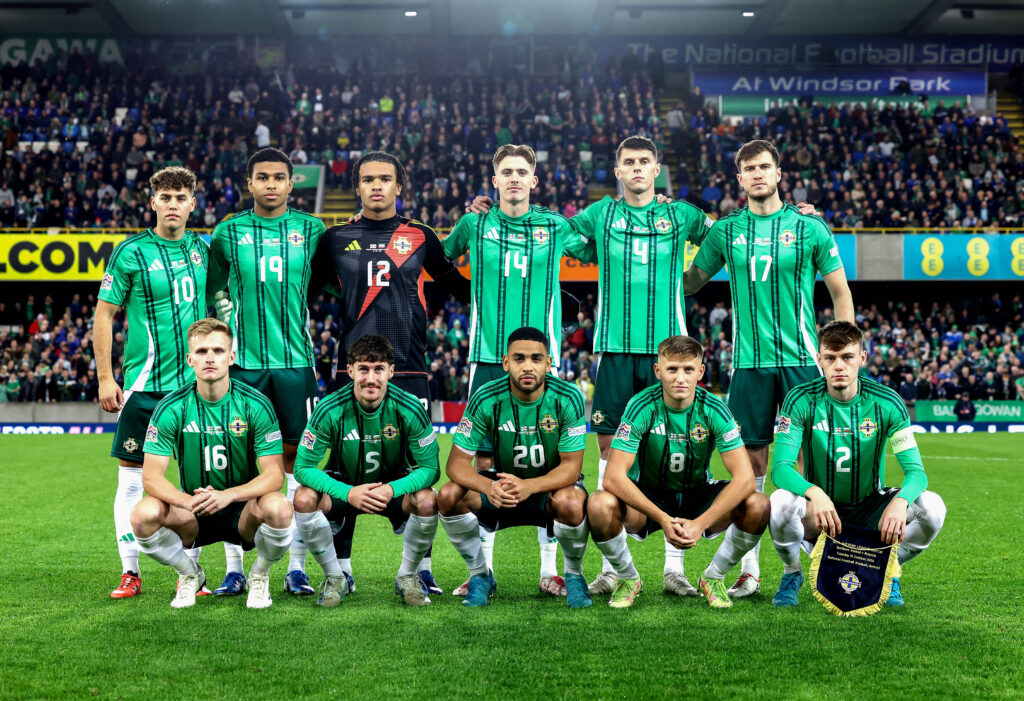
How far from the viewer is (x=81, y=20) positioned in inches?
1109

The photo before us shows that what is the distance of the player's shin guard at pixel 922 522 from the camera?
432 cm

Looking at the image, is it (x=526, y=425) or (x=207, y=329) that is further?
(x=526, y=425)

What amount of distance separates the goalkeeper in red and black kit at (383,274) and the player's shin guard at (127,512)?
109 cm

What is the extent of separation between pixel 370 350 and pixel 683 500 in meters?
1.75

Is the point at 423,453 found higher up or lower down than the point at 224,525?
higher up

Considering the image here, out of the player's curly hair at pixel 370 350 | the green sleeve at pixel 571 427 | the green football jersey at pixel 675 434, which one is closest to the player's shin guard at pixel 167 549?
the player's curly hair at pixel 370 350

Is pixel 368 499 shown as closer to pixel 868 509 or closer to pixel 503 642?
pixel 503 642

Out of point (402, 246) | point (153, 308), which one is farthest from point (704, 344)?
point (153, 308)

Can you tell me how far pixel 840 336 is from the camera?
4332 mm

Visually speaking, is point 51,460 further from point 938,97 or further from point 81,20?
point 938,97

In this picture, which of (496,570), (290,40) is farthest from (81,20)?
(496,570)

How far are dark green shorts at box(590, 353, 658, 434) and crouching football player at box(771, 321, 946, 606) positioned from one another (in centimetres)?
76

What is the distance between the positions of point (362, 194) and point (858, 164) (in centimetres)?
2230

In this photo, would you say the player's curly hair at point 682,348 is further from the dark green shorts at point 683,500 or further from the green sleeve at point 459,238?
the green sleeve at point 459,238
